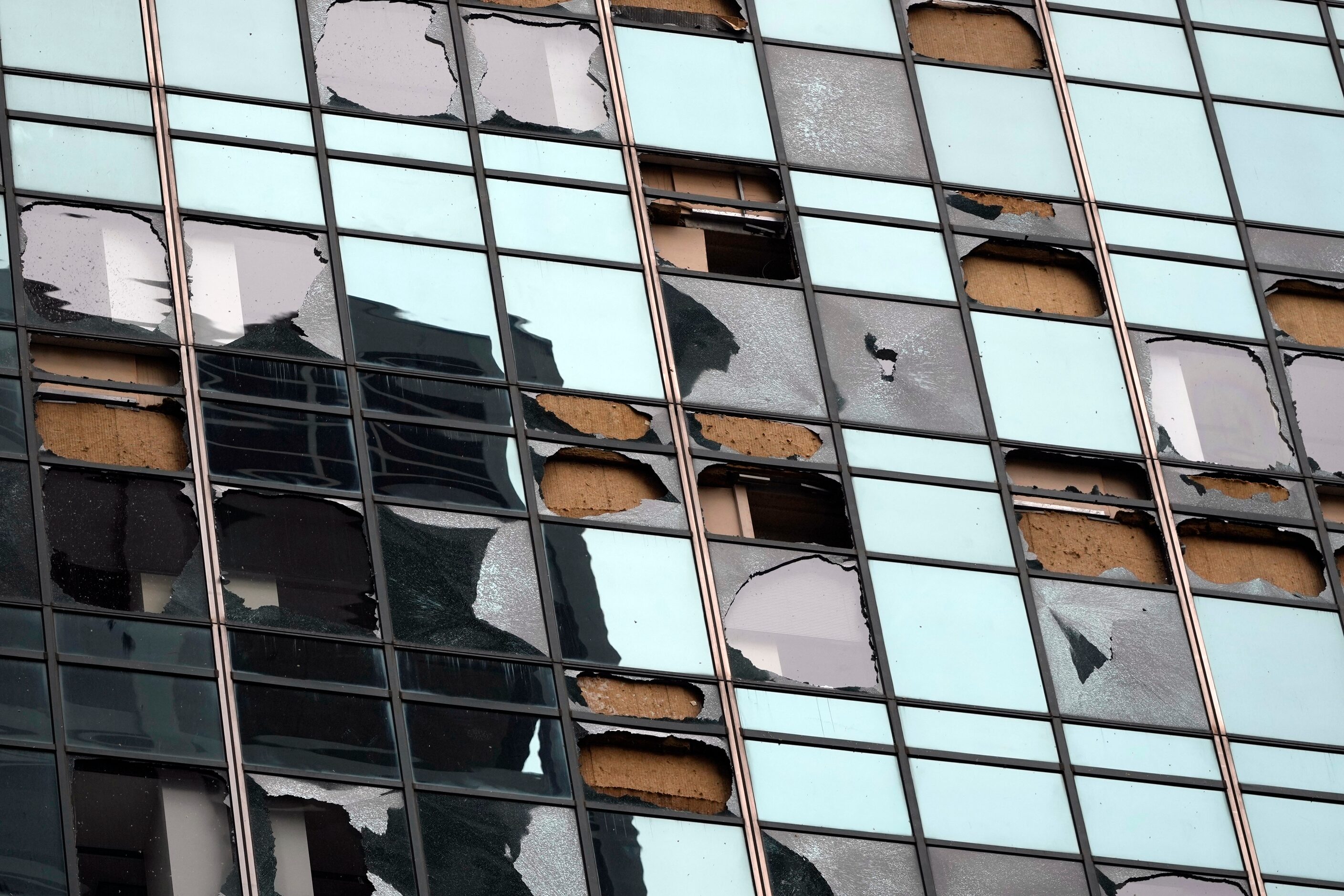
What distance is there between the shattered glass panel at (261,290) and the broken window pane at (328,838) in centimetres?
460

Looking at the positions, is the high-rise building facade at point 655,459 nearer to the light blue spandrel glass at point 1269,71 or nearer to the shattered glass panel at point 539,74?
the shattered glass panel at point 539,74

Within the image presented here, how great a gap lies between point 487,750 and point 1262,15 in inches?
560

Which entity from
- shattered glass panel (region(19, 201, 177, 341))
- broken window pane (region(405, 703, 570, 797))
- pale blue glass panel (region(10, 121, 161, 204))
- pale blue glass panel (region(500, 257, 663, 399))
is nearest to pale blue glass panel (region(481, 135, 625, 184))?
pale blue glass panel (region(500, 257, 663, 399))

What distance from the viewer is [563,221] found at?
27203 millimetres

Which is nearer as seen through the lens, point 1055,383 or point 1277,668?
point 1277,668

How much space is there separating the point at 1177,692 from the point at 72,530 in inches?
430

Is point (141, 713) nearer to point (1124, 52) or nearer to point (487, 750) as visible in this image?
point (487, 750)

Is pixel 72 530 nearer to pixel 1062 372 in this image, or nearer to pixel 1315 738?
pixel 1062 372

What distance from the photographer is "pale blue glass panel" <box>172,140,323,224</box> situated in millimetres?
26188

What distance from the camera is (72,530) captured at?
23812 mm

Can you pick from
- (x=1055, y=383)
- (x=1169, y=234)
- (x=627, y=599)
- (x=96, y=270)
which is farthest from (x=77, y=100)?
(x=1169, y=234)

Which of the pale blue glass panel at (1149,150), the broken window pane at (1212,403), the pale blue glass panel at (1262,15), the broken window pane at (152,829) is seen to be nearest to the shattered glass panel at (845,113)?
the pale blue glass panel at (1149,150)

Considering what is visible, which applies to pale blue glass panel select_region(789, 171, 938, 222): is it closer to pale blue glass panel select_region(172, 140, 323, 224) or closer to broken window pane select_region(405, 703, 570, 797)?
pale blue glass panel select_region(172, 140, 323, 224)

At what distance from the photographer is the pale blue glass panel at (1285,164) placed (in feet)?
98.2
